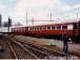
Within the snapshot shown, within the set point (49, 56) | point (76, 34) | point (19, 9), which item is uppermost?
point (19, 9)

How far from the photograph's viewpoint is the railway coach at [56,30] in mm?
14305

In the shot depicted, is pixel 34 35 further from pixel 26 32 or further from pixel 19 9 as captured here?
pixel 19 9

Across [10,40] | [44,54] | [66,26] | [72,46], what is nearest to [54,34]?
[66,26]

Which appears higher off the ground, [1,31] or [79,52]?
[1,31]

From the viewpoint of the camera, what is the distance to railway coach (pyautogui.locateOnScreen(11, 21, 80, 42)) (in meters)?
14.3

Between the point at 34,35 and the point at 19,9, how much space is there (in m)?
4.82

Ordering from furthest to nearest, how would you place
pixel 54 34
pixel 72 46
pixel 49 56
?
1. pixel 54 34
2. pixel 72 46
3. pixel 49 56

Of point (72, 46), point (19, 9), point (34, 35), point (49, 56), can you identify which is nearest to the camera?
point (49, 56)

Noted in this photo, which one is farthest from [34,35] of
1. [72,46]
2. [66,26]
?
[72,46]

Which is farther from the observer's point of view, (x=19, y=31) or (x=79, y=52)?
(x=19, y=31)

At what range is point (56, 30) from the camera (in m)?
15.9

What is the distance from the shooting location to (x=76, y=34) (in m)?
14.6

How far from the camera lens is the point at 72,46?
1363cm

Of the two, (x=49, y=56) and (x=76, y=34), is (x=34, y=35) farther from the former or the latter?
(x=49, y=56)
